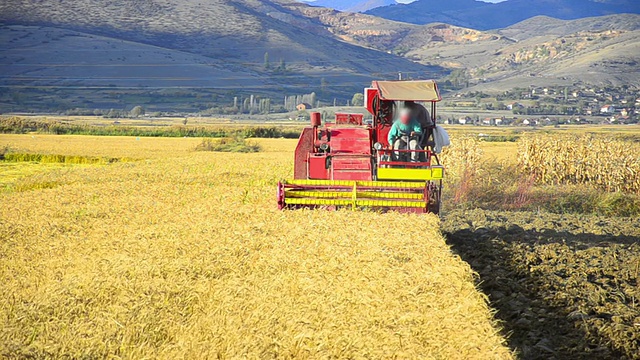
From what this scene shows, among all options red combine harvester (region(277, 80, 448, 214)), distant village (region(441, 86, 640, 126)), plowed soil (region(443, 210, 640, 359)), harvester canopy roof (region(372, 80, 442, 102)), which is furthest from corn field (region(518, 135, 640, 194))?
distant village (region(441, 86, 640, 126))

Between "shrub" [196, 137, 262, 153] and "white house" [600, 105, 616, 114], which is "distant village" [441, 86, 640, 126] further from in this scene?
"shrub" [196, 137, 262, 153]

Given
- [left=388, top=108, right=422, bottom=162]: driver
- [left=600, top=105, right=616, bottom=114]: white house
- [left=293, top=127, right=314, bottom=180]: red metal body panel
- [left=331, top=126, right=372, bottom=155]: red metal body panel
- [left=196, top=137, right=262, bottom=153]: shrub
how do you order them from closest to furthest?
[left=388, top=108, right=422, bottom=162]: driver < [left=331, top=126, right=372, bottom=155]: red metal body panel < [left=293, top=127, right=314, bottom=180]: red metal body panel < [left=196, top=137, right=262, bottom=153]: shrub < [left=600, top=105, right=616, bottom=114]: white house

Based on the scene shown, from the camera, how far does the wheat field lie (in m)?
6.54

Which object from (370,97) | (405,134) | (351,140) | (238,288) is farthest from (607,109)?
(238,288)

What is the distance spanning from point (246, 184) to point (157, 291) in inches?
574

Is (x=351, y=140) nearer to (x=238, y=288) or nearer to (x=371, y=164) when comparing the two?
(x=371, y=164)

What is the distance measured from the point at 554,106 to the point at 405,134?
123074 mm

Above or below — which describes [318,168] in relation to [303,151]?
Answer: below

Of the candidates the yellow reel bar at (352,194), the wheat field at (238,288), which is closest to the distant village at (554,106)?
the yellow reel bar at (352,194)

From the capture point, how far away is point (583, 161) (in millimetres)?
23328

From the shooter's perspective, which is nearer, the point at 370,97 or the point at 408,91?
the point at 408,91

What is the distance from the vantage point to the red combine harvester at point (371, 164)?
13.7 m

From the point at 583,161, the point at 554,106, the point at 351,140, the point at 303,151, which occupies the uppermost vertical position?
the point at 554,106

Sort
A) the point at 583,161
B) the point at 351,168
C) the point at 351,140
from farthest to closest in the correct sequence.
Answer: the point at 583,161 < the point at 351,140 < the point at 351,168
